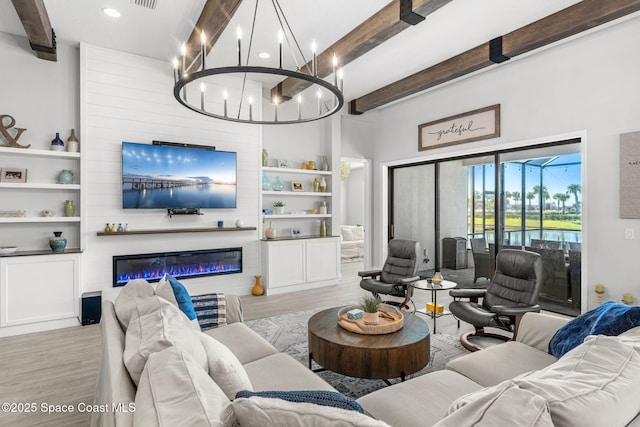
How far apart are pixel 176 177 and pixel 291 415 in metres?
4.54

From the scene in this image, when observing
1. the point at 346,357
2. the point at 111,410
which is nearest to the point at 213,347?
the point at 111,410

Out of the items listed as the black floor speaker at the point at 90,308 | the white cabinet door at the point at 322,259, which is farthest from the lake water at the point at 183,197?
the white cabinet door at the point at 322,259

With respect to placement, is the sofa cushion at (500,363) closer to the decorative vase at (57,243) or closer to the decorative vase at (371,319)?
the decorative vase at (371,319)

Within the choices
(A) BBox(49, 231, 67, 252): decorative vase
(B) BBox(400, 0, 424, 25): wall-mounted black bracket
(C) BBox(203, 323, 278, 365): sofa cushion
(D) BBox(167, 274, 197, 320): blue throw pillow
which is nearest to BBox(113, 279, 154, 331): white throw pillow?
(D) BBox(167, 274, 197, 320): blue throw pillow

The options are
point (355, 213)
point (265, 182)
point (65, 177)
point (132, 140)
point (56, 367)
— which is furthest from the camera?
point (355, 213)

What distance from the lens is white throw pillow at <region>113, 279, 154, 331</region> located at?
1892 mm

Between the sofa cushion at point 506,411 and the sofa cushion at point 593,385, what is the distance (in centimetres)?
8

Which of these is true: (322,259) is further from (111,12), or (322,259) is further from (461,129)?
(111,12)

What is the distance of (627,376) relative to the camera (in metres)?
1.09

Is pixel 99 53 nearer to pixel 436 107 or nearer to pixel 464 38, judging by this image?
pixel 464 38

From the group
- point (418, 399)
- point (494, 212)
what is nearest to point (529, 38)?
point (494, 212)

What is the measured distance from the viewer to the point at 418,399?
170 centimetres

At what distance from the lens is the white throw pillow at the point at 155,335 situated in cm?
129

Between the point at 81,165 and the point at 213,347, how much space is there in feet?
12.5
